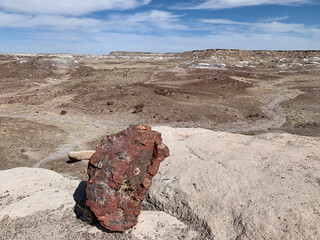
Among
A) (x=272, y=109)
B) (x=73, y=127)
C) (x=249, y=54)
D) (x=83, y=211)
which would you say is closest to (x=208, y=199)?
(x=83, y=211)

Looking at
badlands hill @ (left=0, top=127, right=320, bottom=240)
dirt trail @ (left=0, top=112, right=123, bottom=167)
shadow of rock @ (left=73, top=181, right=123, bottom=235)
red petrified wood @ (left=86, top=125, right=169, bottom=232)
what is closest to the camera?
badlands hill @ (left=0, top=127, right=320, bottom=240)

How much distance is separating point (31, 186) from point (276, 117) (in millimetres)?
26748

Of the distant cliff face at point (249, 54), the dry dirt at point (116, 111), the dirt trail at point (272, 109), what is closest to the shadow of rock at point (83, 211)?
the dry dirt at point (116, 111)

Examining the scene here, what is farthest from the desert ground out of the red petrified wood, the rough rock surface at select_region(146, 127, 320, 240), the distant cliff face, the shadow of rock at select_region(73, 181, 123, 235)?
the distant cliff face

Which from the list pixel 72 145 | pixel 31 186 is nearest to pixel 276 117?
pixel 72 145

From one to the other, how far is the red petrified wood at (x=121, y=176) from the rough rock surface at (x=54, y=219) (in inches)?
18.5

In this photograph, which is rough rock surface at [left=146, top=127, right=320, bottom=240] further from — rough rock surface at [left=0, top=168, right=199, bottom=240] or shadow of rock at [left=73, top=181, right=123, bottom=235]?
shadow of rock at [left=73, top=181, right=123, bottom=235]

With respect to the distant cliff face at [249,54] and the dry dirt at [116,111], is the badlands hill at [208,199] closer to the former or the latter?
the dry dirt at [116,111]

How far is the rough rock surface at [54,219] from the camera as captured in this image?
7332 millimetres

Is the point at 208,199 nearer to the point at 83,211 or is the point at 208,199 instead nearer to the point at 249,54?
the point at 83,211

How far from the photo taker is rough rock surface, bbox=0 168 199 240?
7.33 meters

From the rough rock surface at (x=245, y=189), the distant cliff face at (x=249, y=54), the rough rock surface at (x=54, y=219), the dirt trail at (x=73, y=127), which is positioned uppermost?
the distant cliff face at (x=249, y=54)

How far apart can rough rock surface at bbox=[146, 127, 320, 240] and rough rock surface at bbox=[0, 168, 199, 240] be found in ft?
2.37

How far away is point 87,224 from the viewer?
25.1 ft
